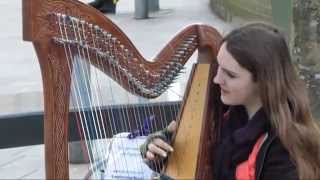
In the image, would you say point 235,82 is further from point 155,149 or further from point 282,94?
point 155,149

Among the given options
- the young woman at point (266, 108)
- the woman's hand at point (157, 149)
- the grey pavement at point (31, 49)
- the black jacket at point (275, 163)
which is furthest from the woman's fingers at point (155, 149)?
the grey pavement at point (31, 49)

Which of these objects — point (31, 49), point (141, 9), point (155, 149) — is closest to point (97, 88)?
point (155, 149)

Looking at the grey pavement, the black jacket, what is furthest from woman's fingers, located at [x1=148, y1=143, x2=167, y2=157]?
the grey pavement

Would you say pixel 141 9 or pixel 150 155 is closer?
pixel 150 155

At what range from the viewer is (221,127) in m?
2.17

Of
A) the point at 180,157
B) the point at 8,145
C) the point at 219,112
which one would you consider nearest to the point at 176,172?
the point at 180,157

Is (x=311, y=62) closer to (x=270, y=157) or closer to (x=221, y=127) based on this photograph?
(x=221, y=127)

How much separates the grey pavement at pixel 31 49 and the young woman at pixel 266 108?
459 millimetres

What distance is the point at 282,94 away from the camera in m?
1.91

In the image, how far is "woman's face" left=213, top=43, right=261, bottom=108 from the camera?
6.32 feet

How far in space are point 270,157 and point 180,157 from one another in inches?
15.8

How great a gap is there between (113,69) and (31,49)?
7.67 m

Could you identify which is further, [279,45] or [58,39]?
[279,45]

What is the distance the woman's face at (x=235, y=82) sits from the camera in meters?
1.93
